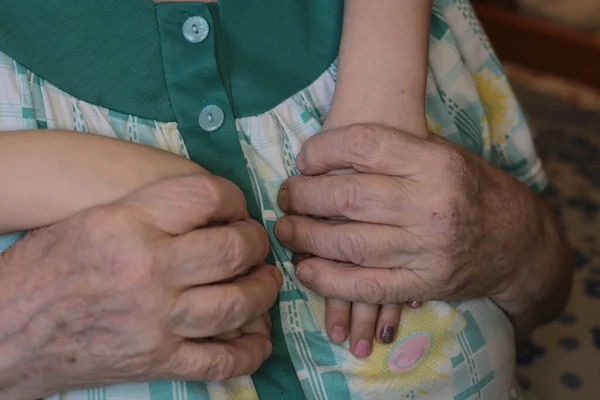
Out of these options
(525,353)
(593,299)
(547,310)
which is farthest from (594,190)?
(547,310)

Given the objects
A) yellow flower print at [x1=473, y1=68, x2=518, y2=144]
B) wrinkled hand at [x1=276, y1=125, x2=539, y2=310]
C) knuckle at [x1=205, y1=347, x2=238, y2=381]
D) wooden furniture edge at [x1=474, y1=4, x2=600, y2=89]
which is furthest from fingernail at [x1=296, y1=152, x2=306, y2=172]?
wooden furniture edge at [x1=474, y1=4, x2=600, y2=89]

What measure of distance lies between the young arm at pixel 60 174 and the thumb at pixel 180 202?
23mm

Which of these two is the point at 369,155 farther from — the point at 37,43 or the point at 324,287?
the point at 37,43

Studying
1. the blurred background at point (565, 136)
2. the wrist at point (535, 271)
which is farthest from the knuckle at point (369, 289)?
the blurred background at point (565, 136)

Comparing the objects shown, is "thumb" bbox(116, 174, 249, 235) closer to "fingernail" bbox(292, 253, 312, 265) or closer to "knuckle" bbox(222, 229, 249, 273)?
"knuckle" bbox(222, 229, 249, 273)

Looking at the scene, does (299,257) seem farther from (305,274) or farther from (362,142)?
(362,142)

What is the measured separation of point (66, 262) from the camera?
0.60 m

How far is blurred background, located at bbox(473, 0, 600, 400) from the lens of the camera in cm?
137

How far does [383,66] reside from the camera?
2.50 feet

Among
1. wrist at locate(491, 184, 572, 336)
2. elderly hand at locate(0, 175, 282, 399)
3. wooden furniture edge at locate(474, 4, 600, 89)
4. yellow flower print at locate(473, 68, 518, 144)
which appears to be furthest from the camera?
wooden furniture edge at locate(474, 4, 600, 89)

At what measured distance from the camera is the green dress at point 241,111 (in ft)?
2.21

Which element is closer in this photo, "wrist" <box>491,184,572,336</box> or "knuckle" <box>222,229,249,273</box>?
"knuckle" <box>222,229,249,273</box>

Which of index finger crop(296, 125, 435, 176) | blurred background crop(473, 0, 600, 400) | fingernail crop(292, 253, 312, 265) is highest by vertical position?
index finger crop(296, 125, 435, 176)

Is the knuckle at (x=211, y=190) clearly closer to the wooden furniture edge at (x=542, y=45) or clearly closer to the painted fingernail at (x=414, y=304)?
the painted fingernail at (x=414, y=304)
